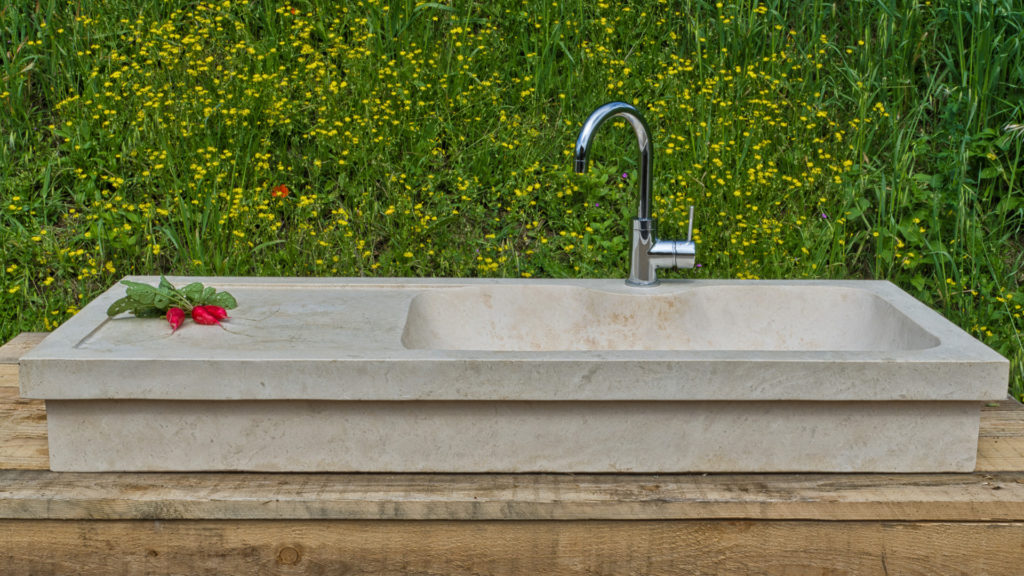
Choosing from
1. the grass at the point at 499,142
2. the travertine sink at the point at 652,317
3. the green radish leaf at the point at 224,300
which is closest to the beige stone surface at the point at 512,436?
the green radish leaf at the point at 224,300

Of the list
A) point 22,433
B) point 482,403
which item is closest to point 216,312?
point 22,433

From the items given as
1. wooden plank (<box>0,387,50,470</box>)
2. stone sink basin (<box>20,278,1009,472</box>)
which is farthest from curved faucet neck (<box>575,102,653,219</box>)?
wooden plank (<box>0,387,50,470</box>)

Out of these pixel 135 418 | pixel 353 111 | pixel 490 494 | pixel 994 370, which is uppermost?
pixel 353 111

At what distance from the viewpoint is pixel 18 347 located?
2334 mm

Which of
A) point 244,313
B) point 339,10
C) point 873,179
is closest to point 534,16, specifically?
point 339,10

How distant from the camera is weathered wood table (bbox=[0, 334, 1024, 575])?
1.60 metres

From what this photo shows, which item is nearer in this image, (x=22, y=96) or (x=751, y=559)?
(x=751, y=559)

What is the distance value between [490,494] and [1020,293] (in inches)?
81.2

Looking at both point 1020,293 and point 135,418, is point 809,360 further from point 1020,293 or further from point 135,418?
point 1020,293

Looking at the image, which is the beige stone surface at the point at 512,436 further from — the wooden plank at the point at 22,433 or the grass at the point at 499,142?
the grass at the point at 499,142

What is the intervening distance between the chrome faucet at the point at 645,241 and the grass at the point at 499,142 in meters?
0.79

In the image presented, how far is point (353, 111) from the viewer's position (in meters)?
3.28

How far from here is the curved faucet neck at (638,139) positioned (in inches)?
71.7

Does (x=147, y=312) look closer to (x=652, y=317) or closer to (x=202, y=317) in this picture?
(x=202, y=317)
